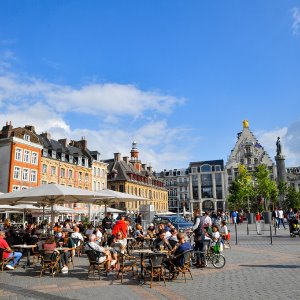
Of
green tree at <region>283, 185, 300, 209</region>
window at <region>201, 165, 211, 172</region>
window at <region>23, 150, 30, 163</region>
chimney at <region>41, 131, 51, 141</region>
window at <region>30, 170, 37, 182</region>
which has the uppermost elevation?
window at <region>201, 165, 211, 172</region>

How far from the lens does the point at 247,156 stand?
82438 millimetres

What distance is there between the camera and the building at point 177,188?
97438mm

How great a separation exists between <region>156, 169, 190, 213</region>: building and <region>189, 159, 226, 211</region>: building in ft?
17.4

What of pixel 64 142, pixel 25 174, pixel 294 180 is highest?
pixel 64 142

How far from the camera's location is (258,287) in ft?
27.7

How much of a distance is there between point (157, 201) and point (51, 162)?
124 feet

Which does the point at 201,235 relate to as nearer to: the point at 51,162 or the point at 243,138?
the point at 51,162

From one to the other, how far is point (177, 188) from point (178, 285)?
9082 centimetres

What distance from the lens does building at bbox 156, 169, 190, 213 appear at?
9744 centimetres

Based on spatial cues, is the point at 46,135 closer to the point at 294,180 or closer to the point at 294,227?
the point at 294,227

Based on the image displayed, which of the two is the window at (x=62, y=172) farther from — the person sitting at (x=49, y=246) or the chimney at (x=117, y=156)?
the person sitting at (x=49, y=246)

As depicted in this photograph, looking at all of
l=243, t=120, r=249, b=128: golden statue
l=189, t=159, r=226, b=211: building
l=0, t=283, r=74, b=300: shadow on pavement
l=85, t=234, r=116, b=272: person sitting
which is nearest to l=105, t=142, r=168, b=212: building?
l=189, t=159, r=226, b=211: building

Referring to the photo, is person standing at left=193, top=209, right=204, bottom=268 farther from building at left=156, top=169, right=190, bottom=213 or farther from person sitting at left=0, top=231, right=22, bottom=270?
building at left=156, top=169, right=190, bottom=213

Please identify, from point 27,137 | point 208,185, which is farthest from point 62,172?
point 208,185
